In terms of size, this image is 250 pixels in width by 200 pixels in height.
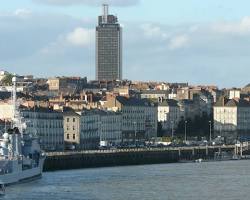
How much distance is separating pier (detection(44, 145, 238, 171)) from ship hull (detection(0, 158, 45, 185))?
12.0 meters

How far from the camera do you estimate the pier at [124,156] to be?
10188 cm

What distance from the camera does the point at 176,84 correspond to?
7461 inches

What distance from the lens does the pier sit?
101875mm

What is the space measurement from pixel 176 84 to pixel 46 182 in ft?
351

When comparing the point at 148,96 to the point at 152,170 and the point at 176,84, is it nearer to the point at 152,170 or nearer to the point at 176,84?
the point at 176,84

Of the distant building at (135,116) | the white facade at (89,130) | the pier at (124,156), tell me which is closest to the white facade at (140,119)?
the distant building at (135,116)

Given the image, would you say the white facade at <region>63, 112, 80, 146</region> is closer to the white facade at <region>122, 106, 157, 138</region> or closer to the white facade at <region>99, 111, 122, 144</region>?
the white facade at <region>99, 111, 122, 144</region>

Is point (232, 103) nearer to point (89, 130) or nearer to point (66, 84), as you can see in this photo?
point (66, 84)

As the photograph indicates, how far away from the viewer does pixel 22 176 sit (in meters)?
82.3

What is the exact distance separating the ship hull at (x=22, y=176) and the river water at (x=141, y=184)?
0.46 meters

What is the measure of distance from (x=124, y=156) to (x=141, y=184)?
29453 millimetres

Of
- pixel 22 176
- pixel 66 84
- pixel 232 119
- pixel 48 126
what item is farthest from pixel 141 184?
pixel 66 84

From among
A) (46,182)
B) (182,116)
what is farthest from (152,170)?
(182,116)

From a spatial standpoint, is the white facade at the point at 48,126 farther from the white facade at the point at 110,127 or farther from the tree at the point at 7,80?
the tree at the point at 7,80
